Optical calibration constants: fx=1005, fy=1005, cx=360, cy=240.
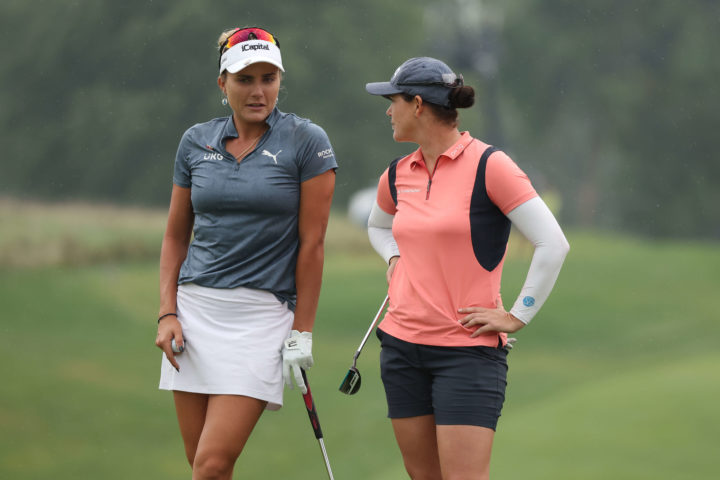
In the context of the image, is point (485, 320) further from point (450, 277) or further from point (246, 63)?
point (246, 63)

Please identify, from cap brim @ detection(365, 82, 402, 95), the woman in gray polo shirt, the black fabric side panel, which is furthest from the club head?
cap brim @ detection(365, 82, 402, 95)

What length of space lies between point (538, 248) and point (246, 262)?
0.92 metres

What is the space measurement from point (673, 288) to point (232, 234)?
16706mm

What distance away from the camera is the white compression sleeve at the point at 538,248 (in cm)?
299

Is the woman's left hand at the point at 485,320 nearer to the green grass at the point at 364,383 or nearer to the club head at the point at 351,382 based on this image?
the club head at the point at 351,382

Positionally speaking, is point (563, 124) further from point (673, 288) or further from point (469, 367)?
point (469, 367)

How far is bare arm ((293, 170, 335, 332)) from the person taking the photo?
3.20 m

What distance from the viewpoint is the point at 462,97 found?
3119mm

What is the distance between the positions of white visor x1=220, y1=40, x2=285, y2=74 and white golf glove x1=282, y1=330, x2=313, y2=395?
0.87 metres

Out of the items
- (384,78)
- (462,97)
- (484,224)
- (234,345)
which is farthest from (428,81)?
(384,78)

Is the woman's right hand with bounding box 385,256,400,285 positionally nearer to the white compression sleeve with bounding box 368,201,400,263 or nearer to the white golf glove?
the white compression sleeve with bounding box 368,201,400,263

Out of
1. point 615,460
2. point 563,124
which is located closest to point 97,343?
point 615,460

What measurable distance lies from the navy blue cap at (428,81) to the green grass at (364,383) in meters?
3.68

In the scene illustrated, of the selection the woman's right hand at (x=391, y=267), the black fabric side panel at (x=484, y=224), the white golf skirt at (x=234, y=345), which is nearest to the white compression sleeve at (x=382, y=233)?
the woman's right hand at (x=391, y=267)
